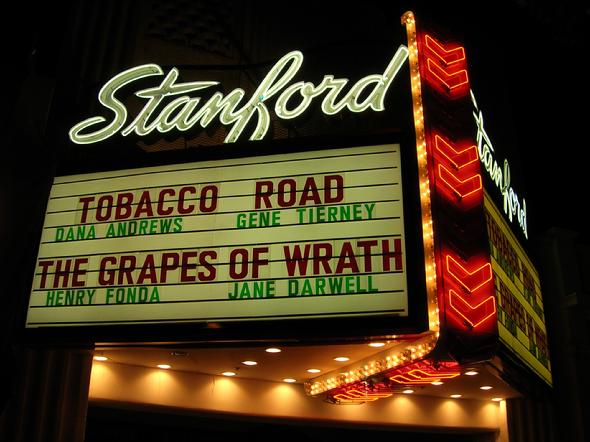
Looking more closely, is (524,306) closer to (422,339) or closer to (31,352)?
(422,339)

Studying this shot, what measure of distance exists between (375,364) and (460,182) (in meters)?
2.30

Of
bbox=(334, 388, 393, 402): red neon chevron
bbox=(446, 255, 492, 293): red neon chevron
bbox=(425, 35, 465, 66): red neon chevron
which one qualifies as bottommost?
bbox=(334, 388, 393, 402): red neon chevron

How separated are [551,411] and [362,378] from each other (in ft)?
19.9

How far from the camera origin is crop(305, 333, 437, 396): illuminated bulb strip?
645cm

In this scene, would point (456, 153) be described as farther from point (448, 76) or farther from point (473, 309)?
point (473, 309)

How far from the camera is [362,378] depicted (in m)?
7.70

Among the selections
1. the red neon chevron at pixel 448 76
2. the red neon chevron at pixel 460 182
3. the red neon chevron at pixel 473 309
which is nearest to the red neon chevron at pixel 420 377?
the red neon chevron at pixel 473 309

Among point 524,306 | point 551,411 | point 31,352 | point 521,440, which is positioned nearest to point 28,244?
point 31,352

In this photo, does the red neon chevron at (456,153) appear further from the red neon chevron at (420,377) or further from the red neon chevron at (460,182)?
the red neon chevron at (420,377)

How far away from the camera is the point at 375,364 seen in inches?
288

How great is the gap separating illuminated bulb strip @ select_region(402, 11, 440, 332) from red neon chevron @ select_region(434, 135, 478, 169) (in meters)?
0.20

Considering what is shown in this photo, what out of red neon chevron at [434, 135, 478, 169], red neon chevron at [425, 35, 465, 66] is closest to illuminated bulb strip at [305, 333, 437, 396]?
red neon chevron at [434, 135, 478, 169]

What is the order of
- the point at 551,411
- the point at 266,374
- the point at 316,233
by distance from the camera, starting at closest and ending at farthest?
the point at 316,233 < the point at 266,374 < the point at 551,411

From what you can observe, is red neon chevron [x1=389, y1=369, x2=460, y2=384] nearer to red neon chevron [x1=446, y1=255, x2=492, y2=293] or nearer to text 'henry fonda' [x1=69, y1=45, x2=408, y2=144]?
red neon chevron [x1=446, y1=255, x2=492, y2=293]
